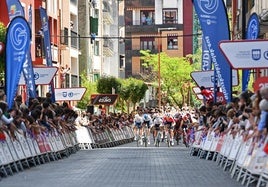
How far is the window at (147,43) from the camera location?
14200 cm

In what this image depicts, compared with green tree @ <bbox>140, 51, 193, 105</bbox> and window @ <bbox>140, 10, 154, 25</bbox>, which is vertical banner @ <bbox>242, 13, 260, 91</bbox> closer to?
green tree @ <bbox>140, 51, 193, 105</bbox>

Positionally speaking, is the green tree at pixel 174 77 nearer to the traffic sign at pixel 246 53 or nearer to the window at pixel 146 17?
the window at pixel 146 17

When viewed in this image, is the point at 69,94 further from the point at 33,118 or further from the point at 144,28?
the point at 144,28

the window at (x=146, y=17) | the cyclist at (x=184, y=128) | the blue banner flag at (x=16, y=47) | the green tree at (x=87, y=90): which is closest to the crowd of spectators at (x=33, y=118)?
the blue banner flag at (x=16, y=47)

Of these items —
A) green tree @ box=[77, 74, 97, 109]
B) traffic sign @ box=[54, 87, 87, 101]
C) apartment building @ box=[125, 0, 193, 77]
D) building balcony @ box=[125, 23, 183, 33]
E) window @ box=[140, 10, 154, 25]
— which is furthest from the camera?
window @ box=[140, 10, 154, 25]

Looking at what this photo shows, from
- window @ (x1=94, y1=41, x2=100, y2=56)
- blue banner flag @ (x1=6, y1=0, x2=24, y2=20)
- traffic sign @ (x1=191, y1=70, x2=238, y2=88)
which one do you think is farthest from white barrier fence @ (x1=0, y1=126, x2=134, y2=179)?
window @ (x1=94, y1=41, x2=100, y2=56)

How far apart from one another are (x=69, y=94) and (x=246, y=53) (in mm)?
21453

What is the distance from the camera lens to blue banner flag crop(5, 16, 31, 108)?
29422 mm

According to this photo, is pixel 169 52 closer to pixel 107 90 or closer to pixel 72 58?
pixel 107 90

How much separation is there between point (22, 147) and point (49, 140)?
5583mm

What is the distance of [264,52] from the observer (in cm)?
2497

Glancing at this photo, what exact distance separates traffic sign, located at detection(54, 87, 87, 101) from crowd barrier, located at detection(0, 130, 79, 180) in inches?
345

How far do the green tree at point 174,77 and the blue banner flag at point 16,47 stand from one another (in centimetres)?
8266

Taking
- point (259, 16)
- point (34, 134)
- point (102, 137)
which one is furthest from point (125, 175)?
point (102, 137)
